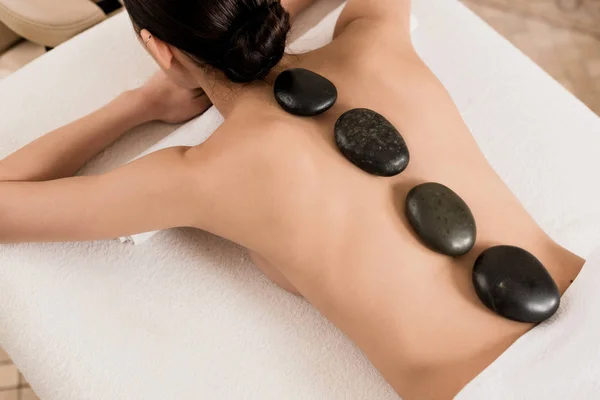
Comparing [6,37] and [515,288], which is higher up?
[6,37]

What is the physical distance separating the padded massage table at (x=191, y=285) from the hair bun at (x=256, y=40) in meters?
0.35

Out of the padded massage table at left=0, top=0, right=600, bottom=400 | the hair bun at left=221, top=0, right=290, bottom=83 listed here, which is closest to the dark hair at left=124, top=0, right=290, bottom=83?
the hair bun at left=221, top=0, right=290, bottom=83

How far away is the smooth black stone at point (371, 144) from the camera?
69 centimetres

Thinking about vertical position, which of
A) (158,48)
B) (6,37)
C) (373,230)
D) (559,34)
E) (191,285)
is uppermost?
(158,48)

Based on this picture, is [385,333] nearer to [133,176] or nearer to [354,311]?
[354,311]

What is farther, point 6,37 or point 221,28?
point 6,37

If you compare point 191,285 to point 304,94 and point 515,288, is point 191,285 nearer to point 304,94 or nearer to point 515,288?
point 304,94

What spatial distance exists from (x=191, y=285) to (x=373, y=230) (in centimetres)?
34

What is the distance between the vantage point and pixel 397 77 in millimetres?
772

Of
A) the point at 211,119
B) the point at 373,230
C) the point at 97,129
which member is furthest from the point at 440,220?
the point at 97,129

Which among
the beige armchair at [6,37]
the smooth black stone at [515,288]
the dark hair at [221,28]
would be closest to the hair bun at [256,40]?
the dark hair at [221,28]

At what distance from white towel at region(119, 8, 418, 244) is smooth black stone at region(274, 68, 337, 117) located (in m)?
0.26

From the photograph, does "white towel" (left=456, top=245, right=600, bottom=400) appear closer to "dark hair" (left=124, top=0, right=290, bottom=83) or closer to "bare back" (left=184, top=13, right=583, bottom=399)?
"bare back" (left=184, top=13, right=583, bottom=399)

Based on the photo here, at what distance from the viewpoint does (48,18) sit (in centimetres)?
113
